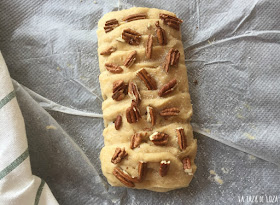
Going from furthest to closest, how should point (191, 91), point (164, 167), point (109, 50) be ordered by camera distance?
1. point (191, 91)
2. point (109, 50)
3. point (164, 167)

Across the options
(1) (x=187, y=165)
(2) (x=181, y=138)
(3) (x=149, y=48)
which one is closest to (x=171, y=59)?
(3) (x=149, y=48)

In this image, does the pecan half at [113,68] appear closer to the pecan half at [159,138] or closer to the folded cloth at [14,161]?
the pecan half at [159,138]

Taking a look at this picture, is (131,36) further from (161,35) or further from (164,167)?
(164,167)

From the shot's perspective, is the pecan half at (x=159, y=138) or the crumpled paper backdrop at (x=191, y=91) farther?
the crumpled paper backdrop at (x=191, y=91)

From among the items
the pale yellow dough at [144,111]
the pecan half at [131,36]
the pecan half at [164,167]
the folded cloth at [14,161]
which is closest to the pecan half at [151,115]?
the pale yellow dough at [144,111]

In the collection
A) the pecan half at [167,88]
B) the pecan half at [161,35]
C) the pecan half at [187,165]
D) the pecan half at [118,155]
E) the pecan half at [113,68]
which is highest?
the pecan half at [161,35]

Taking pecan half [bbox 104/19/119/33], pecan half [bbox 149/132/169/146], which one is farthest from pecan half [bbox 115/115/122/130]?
pecan half [bbox 104/19/119/33]
